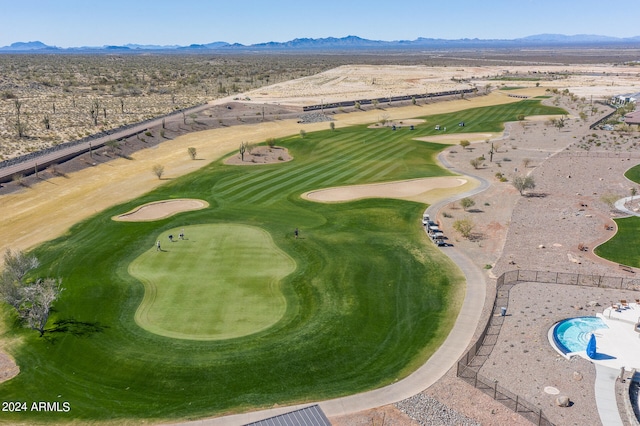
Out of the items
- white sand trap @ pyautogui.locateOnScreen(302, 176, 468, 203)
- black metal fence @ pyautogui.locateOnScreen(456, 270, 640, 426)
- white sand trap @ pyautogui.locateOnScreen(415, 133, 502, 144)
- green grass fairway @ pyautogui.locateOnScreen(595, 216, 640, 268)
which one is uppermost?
white sand trap @ pyautogui.locateOnScreen(415, 133, 502, 144)

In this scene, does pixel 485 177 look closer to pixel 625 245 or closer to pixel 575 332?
pixel 625 245

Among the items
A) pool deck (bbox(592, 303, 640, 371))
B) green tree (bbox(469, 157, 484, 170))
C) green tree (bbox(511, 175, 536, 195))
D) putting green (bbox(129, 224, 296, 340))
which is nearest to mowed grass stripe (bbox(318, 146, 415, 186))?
green tree (bbox(469, 157, 484, 170))

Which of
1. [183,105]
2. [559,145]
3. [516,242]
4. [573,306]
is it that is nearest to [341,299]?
[573,306]

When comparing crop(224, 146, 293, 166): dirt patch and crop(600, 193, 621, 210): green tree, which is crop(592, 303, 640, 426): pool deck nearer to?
crop(600, 193, 621, 210): green tree

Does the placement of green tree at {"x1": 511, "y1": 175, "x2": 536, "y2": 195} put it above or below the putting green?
above

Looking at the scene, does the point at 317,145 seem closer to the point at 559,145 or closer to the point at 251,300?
the point at 559,145

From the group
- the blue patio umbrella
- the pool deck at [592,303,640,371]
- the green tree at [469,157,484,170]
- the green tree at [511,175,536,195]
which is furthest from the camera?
the green tree at [469,157,484,170]
